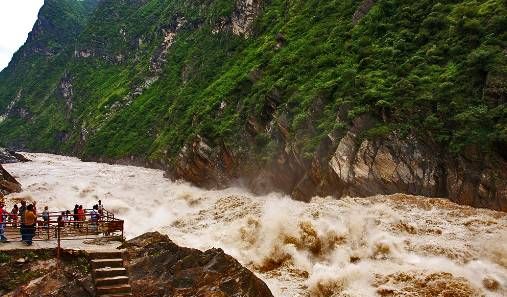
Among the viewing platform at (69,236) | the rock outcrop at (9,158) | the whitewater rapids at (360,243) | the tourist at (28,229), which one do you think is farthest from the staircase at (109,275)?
the rock outcrop at (9,158)

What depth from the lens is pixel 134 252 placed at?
57.1ft

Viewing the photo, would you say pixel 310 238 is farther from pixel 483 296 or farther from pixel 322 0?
pixel 322 0

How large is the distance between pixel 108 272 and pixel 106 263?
15.5 inches

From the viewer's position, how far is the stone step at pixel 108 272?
52.3ft

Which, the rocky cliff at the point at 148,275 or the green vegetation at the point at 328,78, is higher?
the green vegetation at the point at 328,78

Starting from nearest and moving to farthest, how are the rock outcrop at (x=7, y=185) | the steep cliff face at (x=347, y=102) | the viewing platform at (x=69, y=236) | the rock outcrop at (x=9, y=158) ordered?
the viewing platform at (x=69, y=236) < the steep cliff face at (x=347, y=102) < the rock outcrop at (x=7, y=185) < the rock outcrop at (x=9, y=158)

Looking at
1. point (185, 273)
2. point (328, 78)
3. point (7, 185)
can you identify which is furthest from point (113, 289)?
point (7, 185)

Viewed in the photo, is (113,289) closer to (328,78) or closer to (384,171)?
(384,171)

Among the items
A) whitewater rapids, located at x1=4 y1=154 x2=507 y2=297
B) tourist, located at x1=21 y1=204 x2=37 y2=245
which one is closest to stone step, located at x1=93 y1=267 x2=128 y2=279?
tourist, located at x1=21 y1=204 x2=37 y2=245

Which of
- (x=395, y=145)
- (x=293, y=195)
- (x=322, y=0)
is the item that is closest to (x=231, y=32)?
(x=322, y=0)

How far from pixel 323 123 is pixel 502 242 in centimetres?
1525

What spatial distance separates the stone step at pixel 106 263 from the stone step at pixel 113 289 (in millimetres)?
841

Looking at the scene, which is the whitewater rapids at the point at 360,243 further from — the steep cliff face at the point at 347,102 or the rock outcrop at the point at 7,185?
the rock outcrop at the point at 7,185

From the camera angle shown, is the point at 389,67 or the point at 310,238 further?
the point at 389,67
